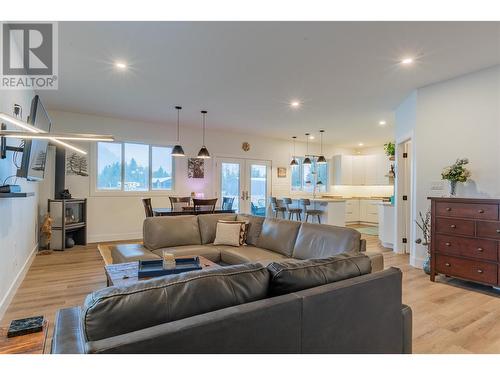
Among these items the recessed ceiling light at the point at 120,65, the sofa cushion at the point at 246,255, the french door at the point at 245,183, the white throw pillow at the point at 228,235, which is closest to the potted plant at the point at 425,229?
the sofa cushion at the point at 246,255

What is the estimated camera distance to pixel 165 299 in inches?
42.1

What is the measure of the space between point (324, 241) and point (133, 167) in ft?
16.9

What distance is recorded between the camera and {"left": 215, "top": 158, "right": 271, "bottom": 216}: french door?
782 centimetres

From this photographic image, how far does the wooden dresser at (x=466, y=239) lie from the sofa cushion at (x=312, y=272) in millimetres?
2497

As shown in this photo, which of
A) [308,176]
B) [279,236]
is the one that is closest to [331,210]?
[308,176]

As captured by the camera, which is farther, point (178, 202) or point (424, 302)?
point (178, 202)

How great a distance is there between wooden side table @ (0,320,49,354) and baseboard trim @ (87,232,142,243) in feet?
17.0

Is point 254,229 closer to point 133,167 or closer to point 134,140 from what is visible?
point 133,167

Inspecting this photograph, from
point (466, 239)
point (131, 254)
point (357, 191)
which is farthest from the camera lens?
point (357, 191)

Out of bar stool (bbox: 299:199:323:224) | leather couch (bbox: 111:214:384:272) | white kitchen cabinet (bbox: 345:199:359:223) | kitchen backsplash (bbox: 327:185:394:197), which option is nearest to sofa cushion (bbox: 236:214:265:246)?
leather couch (bbox: 111:214:384:272)

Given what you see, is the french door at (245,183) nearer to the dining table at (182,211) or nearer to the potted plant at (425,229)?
the dining table at (182,211)

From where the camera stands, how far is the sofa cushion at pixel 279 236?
330cm
